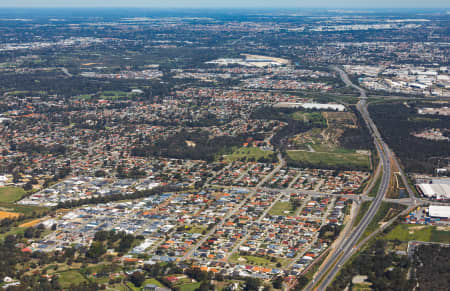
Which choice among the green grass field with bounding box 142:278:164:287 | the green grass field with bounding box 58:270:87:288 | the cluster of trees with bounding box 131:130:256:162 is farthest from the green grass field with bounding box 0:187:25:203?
the green grass field with bounding box 142:278:164:287

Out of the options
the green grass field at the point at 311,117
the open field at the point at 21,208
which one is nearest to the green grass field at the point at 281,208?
the open field at the point at 21,208

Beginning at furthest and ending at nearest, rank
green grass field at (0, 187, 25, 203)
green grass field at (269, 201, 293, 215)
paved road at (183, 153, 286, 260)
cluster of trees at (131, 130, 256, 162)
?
cluster of trees at (131, 130, 256, 162) < green grass field at (0, 187, 25, 203) < green grass field at (269, 201, 293, 215) < paved road at (183, 153, 286, 260)

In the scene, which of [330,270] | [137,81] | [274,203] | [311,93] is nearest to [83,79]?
[137,81]

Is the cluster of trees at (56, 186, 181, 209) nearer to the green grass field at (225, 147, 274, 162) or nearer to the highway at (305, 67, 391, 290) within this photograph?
the green grass field at (225, 147, 274, 162)

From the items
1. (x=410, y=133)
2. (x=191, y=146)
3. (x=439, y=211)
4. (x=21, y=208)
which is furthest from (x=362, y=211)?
(x=21, y=208)

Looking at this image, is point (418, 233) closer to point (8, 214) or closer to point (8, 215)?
point (8, 215)

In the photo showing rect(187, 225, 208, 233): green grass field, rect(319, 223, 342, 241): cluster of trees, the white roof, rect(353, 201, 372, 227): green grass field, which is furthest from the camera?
the white roof

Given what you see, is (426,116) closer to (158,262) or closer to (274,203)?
(274,203)
